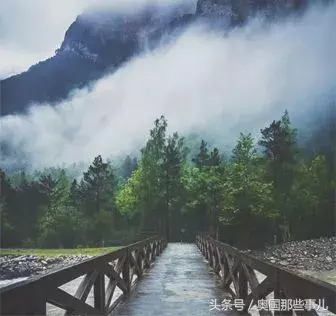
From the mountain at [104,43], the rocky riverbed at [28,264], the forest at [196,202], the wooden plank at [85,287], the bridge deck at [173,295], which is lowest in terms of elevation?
the rocky riverbed at [28,264]

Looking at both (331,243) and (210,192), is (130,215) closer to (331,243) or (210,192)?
(210,192)

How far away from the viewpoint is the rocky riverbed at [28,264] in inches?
1288

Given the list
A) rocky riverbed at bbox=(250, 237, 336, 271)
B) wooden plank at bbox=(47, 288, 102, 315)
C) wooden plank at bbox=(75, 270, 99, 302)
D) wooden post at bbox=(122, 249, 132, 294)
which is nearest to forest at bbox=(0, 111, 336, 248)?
rocky riverbed at bbox=(250, 237, 336, 271)

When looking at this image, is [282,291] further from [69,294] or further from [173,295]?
[173,295]

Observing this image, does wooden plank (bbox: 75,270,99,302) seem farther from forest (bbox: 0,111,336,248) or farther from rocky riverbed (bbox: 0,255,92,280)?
forest (bbox: 0,111,336,248)

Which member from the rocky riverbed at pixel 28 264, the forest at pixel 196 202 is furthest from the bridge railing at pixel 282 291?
the forest at pixel 196 202

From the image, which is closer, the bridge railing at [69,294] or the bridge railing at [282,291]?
the bridge railing at [69,294]

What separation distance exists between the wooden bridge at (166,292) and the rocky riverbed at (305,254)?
70.5 ft

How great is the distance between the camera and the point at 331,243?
115 feet

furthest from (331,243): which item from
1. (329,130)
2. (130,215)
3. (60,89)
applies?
(60,89)

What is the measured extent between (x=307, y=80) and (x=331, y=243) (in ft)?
117

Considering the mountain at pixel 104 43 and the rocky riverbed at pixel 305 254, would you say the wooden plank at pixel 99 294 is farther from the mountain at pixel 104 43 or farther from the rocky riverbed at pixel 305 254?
the mountain at pixel 104 43

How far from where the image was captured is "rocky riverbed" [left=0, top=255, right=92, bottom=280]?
32.7 m

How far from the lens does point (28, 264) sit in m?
34.5
